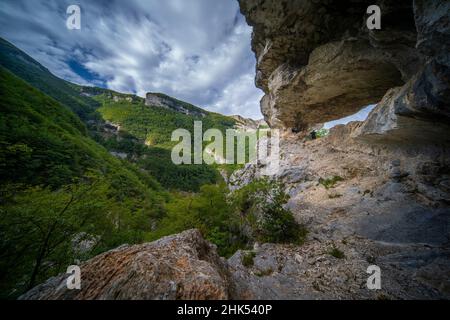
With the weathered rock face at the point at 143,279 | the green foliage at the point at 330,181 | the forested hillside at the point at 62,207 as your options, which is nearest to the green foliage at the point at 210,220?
the forested hillside at the point at 62,207

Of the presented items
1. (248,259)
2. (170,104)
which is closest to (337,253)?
(248,259)

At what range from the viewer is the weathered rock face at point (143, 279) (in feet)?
10.8

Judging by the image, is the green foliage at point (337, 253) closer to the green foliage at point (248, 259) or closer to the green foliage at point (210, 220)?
the green foliage at point (248, 259)

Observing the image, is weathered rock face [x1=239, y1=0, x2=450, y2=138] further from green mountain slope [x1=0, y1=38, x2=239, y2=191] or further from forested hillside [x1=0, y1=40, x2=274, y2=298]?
green mountain slope [x1=0, y1=38, x2=239, y2=191]

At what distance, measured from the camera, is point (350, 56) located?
31.8 ft

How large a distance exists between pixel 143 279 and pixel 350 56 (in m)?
13.4

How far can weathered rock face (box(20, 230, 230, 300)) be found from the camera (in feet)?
10.8

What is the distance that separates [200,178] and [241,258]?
61.2m

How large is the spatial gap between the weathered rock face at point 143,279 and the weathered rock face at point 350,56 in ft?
24.9

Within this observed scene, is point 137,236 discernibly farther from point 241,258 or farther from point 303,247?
point 303,247

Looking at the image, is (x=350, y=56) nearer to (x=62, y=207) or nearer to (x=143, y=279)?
(x=143, y=279)

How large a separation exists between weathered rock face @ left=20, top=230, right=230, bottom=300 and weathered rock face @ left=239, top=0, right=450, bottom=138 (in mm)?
7603

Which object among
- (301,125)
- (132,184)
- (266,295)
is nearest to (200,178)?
(132,184)

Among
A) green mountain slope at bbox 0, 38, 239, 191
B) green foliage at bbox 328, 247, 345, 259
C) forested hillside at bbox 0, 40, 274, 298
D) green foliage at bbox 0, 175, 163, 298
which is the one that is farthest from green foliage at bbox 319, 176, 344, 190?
green mountain slope at bbox 0, 38, 239, 191
